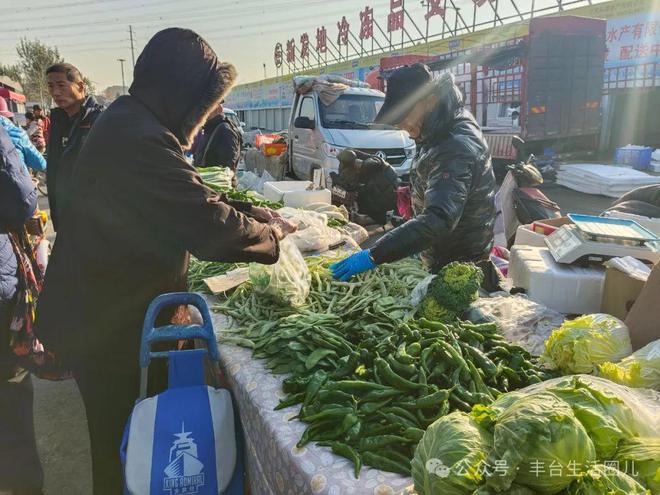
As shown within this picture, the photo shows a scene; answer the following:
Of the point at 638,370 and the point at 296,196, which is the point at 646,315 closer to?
the point at 638,370

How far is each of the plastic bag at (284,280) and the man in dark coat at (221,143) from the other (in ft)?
12.7

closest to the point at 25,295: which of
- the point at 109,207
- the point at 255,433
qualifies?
the point at 109,207

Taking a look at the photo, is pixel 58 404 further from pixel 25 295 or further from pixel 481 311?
pixel 481 311

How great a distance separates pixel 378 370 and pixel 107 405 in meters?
1.35

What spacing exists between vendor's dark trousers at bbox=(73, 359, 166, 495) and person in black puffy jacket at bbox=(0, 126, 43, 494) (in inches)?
25.7

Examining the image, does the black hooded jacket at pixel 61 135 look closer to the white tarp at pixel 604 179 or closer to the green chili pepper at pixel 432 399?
the green chili pepper at pixel 432 399

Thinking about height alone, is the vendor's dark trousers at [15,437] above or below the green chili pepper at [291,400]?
below

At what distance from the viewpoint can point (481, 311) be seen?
2461 millimetres

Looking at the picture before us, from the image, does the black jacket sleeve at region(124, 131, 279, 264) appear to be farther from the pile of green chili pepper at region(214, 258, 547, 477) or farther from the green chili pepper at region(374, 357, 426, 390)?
the green chili pepper at region(374, 357, 426, 390)

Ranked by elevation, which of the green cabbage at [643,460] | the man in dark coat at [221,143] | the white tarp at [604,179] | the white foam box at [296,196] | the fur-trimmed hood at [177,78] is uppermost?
the fur-trimmed hood at [177,78]

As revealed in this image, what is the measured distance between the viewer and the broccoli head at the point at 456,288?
7.92ft

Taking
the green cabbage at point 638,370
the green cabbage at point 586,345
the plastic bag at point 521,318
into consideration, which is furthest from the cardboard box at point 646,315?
the plastic bag at point 521,318

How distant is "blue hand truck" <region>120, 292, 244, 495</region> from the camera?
70.8 inches

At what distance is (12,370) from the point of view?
273cm
